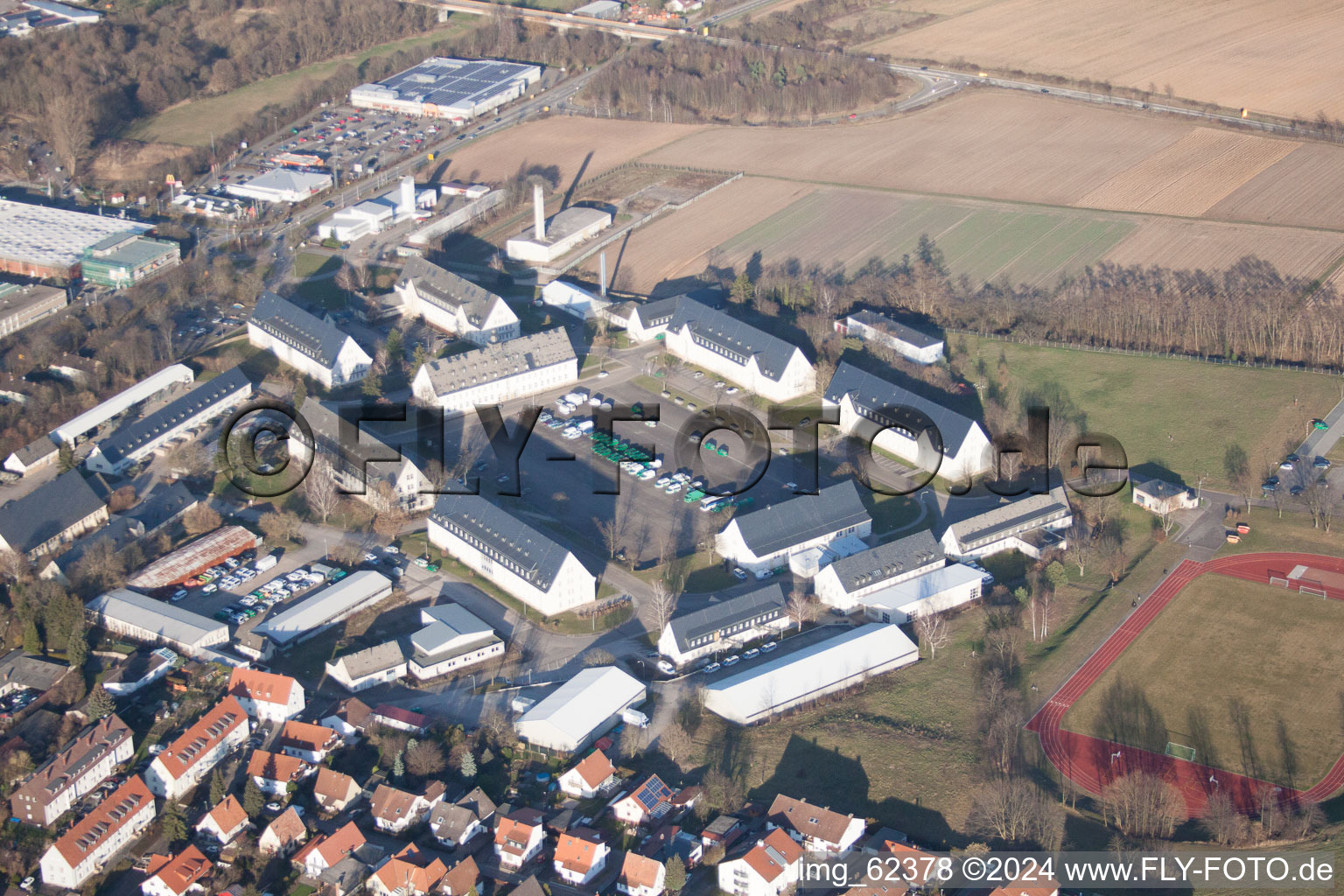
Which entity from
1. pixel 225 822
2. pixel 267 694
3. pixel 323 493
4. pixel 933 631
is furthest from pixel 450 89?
pixel 225 822

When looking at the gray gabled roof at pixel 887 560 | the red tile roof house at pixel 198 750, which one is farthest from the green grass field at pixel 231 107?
the gray gabled roof at pixel 887 560

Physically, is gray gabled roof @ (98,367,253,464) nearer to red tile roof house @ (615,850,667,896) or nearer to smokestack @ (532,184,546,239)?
smokestack @ (532,184,546,239)

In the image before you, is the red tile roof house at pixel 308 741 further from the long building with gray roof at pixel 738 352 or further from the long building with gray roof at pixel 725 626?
the long building with gray roof at pixel 738 352

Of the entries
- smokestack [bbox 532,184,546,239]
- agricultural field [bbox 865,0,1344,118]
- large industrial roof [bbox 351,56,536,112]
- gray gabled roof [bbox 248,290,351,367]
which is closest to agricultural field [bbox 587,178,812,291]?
smokestack [bbox 532,184,546,239]

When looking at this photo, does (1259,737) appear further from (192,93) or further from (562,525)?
(192,93)

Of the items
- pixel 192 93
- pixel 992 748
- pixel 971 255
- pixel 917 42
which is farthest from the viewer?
pixel 917 42

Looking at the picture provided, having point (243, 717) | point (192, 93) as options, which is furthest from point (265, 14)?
point (243, 717)
